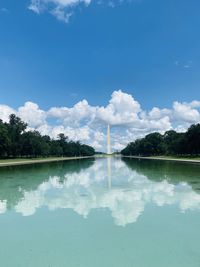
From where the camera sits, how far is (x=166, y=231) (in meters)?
7.17

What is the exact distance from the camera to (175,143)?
76875 mm

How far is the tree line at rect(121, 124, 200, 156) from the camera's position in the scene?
6350 cm

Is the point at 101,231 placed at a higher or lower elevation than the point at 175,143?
lower

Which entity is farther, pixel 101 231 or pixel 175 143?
pixel 175 143

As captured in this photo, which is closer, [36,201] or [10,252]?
[10,252]

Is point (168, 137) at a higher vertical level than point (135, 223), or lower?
higher

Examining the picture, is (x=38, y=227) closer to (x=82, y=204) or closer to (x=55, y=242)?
(x=55, y=242)

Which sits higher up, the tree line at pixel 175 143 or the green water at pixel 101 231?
the tree line at pixel 175 143

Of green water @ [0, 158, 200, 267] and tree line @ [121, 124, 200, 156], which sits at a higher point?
tree line @ [121, 124, 200, 156]

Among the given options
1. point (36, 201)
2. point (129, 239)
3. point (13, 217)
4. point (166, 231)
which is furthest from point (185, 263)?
point (36, 201)

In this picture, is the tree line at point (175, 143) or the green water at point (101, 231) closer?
the green water at point (101, 231)

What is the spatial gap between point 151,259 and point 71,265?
1476 millimetres

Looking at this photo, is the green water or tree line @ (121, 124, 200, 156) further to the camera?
tree line @ (121, 124, 200, 156)

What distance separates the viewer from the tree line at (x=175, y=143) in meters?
63.5
